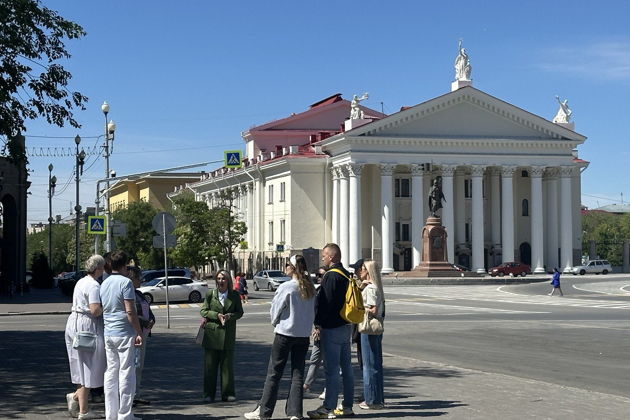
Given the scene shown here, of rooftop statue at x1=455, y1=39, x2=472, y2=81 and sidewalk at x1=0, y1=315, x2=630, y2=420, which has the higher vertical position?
rooftop statue at x1=455, y1=39, x2=472, y2=81

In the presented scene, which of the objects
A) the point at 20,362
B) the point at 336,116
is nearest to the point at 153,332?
the point at 20,362

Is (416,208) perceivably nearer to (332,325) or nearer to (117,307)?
(332,325)

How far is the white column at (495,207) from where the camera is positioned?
98.0 metres

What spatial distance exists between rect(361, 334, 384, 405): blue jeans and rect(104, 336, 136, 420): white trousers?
3.08 m

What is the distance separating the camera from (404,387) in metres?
15.9

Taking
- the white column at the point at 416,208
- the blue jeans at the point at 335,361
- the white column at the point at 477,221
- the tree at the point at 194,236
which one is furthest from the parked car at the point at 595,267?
the blue jeans at the point at 335,361

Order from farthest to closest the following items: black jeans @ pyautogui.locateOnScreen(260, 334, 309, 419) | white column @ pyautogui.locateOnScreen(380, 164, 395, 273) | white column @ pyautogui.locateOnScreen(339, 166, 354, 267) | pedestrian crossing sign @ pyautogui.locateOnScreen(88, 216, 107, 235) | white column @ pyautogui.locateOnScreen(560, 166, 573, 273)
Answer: white column @ pyautogui.locateOnScreen(560, 166, 573, 273)
white column @ pyautogui.locateOnScreen(380, 164, 395, 273)
white column @ pyautogui.locateOnScreen(339, 166, 354, 267)
pedestrian crossing sign @ pyautogui.locateOnScreen(88, 216, 107, 235)
black jeans @ pyautogui.locateOnScreen(260, 334, 309, 419)

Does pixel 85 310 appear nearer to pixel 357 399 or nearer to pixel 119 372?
→ pixel 119 372

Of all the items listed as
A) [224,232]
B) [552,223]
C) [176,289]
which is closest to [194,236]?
[224,232]

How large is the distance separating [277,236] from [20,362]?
79.6 meters

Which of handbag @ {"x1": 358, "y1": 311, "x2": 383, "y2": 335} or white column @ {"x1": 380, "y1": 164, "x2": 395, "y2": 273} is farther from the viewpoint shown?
white column @ {"x1": 380, "y1": 164, "x2": 395, "y2": 273}

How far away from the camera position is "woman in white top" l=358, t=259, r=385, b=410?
13.6 metres

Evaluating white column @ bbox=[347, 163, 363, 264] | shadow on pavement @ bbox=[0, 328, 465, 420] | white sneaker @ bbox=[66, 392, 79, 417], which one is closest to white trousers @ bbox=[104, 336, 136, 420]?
white sneaker @ bbox=[66, 392, 79, 417]

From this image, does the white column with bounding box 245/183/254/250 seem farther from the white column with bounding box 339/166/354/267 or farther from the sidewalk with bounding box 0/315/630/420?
the sidewalk with bounding box 0/315/630/420
